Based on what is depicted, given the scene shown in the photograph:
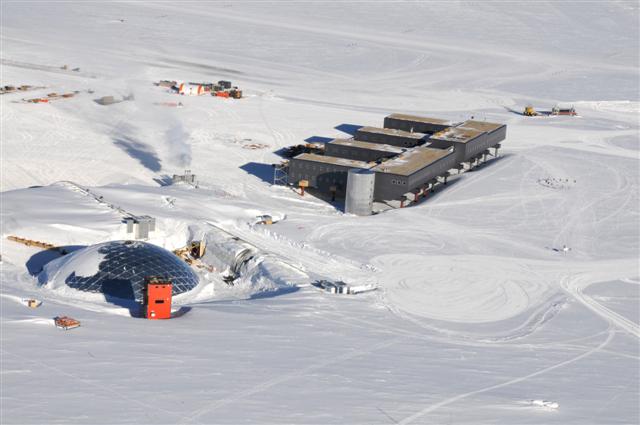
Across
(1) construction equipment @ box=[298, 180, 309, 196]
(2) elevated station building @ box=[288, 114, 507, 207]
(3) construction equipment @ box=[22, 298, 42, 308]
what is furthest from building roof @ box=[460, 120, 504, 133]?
(3) construction equipment @ box=[22, 298, 42, 308]

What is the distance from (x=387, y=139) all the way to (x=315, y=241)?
2698cm

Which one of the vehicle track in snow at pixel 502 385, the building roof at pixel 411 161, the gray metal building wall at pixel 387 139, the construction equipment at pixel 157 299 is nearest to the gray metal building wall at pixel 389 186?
the building roof at pixel 411 161

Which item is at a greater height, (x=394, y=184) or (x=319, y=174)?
(x=394, y=184)

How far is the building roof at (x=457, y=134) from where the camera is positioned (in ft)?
295

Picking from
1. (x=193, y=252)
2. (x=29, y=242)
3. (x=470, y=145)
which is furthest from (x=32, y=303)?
(x=470, y=145)

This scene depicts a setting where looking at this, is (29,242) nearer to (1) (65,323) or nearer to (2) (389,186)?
(1) (65,323)

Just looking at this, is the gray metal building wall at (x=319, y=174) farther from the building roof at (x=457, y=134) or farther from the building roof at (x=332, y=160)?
the building roof at (x=457, y=134)

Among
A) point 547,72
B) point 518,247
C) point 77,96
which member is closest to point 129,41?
point 77,96

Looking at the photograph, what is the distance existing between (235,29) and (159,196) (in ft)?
294

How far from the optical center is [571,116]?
11469 cm

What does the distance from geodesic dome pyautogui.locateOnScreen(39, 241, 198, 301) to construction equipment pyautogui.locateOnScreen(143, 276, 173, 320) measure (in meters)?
4.10

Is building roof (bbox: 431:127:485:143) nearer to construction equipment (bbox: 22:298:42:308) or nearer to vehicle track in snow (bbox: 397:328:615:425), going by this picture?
vehicle track in snow (bbox: 397:328:615:425)

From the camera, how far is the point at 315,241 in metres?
66.9

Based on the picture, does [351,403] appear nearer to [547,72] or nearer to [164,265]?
[164,265]
